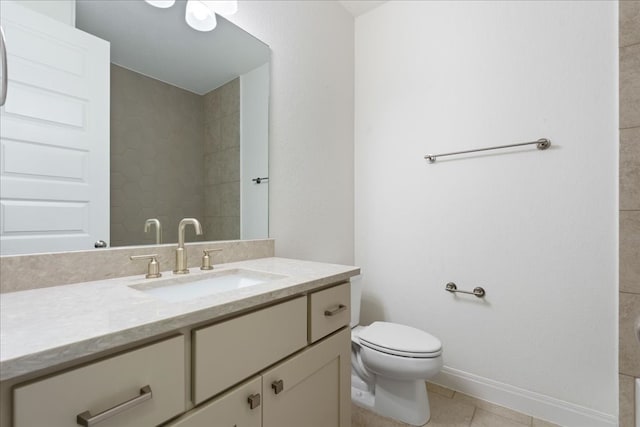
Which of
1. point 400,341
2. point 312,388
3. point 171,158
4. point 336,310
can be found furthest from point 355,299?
point 171,158

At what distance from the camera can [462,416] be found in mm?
1559

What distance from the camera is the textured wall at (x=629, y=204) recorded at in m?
1.29

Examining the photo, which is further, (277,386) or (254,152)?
(254,152)

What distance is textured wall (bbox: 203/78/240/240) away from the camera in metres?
1.30

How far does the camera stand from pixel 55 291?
796 mm

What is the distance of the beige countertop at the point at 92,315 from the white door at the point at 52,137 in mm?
182

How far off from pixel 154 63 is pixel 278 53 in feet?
2.24

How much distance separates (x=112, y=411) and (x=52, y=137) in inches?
31.6

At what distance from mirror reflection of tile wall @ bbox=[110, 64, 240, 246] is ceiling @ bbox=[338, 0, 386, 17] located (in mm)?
1180

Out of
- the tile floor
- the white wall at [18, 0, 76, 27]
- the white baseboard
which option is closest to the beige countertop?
the white wall at [18, 0, 76, 27]

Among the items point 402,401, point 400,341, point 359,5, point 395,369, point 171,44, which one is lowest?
point 402,401

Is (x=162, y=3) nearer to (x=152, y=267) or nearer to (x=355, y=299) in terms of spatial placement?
(x=152, y=267)

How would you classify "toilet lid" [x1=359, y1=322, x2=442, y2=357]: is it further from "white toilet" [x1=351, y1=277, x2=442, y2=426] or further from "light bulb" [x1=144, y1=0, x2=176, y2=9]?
"light bulb" [x1=144, y1=0, x2=176, y2=9]

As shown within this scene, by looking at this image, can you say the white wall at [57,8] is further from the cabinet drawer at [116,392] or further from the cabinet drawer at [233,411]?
the cabinet drawer at [233,411]
